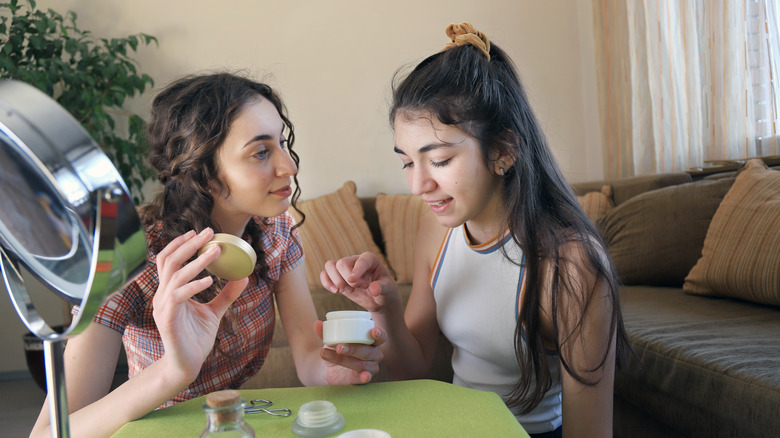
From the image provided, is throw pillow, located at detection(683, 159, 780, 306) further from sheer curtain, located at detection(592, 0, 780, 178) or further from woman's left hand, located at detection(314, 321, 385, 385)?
woman's left hand, located at detection(314, 321, 385, 385)

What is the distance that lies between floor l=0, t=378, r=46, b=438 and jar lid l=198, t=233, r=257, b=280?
242 centimetres

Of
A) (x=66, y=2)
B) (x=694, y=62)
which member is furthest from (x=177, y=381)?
(x=66, y=2)

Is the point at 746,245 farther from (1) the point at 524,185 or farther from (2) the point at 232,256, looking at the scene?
(2) the point at 232,256

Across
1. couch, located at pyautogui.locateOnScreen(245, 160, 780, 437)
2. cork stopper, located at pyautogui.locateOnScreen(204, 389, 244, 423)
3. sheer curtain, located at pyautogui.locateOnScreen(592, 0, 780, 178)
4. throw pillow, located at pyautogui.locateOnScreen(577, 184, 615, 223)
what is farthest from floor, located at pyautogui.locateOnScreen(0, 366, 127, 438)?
sheer curtain, located at pyautogui.locateOnScreen(592, 0, 780, 178)

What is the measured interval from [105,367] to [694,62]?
9.40 feet

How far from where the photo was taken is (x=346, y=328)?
0.92m

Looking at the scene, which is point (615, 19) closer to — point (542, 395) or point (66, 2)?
point (542, 395)

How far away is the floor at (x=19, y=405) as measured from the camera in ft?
9.12

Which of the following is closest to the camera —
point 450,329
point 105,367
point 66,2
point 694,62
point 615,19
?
point 105,367

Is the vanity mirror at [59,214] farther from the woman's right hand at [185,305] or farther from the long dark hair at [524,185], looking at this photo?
the long dark hair at [524,185]

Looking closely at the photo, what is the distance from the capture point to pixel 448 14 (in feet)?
12.3

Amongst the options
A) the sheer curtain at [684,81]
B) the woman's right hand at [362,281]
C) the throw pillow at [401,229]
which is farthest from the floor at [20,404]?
the sheer curtain at [684,81]

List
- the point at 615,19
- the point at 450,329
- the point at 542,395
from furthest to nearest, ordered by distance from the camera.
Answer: the point at 615,19, the point at 450,329, the point at 542,395

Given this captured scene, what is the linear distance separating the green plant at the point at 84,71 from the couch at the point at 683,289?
123 centimetres
